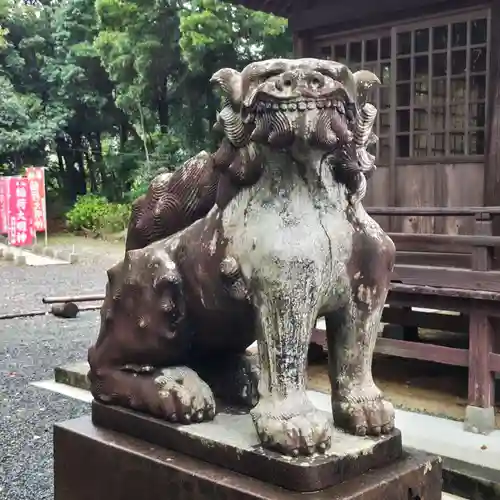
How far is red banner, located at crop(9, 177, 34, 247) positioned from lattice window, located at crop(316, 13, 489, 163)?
12750 millimetres

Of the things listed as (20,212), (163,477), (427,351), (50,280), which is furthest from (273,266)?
(20,212)

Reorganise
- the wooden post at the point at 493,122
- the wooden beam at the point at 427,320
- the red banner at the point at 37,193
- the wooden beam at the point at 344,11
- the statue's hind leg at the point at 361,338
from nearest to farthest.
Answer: the statue's hind leg at the point at 361,338 → the wooden post at the point at 493,122 → the wooden beam at the point at 344,11 → the wooden beam at the point at 427,320 → the red banner at the point at 37,193

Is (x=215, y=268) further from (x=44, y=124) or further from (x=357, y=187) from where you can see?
(x=44, y=124)

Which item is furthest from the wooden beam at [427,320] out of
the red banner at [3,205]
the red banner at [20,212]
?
the red banner at [3,205]

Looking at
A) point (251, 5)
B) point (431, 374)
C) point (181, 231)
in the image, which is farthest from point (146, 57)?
point (181, 231)

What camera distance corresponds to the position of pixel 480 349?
5129 mm

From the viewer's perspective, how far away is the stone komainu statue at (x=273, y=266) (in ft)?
5.96

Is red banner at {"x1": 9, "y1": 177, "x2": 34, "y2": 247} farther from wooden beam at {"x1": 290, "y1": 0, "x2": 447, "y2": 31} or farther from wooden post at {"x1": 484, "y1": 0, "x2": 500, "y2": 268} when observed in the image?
wooden post at {"x1": 484, "y1": 0, "x2": 500, "y2": 268}

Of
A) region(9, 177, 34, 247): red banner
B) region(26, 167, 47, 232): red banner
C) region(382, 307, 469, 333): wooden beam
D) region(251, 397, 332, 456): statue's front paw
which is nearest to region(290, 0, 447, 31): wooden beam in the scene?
region(382, 307, 469, 333): wooden beam

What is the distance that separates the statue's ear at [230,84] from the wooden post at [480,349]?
3539 millimetres

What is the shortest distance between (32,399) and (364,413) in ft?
15.2

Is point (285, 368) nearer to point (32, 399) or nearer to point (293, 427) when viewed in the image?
point (293, 427)

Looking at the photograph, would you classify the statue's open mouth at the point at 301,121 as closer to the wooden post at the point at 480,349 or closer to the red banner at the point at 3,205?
the wooden post at the point at 480,349

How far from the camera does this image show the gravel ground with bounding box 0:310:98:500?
431 centimetres
